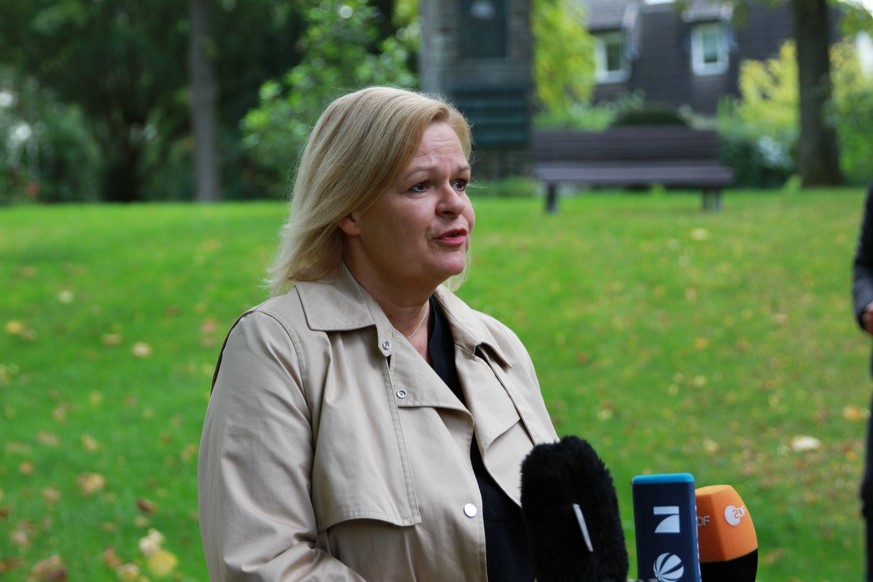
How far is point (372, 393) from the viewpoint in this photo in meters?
2.90

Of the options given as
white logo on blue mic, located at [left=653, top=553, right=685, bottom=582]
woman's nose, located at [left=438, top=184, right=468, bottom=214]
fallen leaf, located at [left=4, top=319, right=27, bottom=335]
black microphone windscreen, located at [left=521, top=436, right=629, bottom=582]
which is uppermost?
woman's nose, located at [left=438, top=184, right=468, bottom=214]

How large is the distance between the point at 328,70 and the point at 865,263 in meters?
9.64

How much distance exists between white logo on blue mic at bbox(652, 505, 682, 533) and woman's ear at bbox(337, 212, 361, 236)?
1073mm

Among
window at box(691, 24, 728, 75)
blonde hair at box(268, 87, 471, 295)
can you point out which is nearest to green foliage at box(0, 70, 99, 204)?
window at box(691, 24, 728, 75)

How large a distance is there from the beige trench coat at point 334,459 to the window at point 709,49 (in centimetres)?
4719

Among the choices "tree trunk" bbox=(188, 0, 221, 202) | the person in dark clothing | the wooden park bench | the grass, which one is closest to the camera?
the person in dark clothing

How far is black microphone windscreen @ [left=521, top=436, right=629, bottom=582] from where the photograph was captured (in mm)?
2318

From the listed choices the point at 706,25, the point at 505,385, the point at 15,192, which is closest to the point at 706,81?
the point at 706,25

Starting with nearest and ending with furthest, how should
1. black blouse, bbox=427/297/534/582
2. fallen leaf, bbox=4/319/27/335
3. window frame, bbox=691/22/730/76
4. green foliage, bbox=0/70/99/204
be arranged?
black blouse, bbox=427/297/534/582 < fallen leaf, bbox=4/319/27/335 < green foliage, bbox=0/70/99/204 < window frame, bbox=691/22/730/76

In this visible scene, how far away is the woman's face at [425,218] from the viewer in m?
3.08

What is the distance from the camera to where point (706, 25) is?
157ft

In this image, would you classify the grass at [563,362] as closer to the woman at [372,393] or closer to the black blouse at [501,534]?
the woman at [372,393]

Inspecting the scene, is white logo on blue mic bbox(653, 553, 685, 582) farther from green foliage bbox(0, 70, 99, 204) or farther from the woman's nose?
green foliage bbox(0, 70, 99, 204)

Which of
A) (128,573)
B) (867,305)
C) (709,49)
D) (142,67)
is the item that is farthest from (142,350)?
(709,49)
